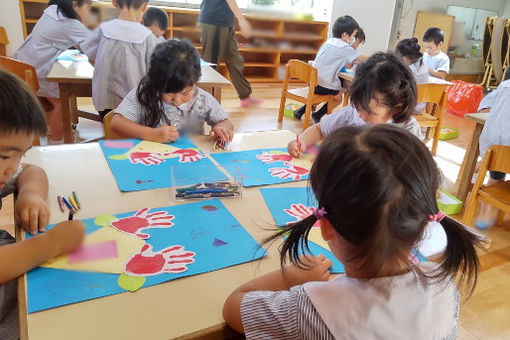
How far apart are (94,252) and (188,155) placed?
536mm

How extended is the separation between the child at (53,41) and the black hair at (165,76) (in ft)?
4.24

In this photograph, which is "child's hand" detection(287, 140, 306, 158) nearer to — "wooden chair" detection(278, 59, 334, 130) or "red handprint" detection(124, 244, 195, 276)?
"red handprint" detection(124, 244, 195, 276)

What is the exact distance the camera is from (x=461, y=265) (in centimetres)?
60

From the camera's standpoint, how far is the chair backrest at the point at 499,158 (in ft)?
5.54

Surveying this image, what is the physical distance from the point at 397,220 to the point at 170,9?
4.46m

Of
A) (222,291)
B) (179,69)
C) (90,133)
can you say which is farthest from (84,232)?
(90,133)

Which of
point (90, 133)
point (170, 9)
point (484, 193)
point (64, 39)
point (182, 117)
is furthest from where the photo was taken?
point (170, 9)

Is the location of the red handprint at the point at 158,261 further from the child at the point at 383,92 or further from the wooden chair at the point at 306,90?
the wooden chair at the point at 306,90

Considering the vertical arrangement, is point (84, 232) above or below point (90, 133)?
above

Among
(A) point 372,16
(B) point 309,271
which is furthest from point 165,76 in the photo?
(A) point 372,16

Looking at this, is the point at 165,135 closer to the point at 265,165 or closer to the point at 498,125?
the point at 265,165

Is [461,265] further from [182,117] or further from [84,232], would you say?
[182,117]

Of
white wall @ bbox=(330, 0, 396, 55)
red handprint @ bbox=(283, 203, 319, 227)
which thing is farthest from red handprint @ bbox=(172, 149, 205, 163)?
white wall @ bbox=(330, 0, 396, 55)

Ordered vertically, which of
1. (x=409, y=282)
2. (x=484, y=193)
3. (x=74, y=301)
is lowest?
(x=484, y=193)
